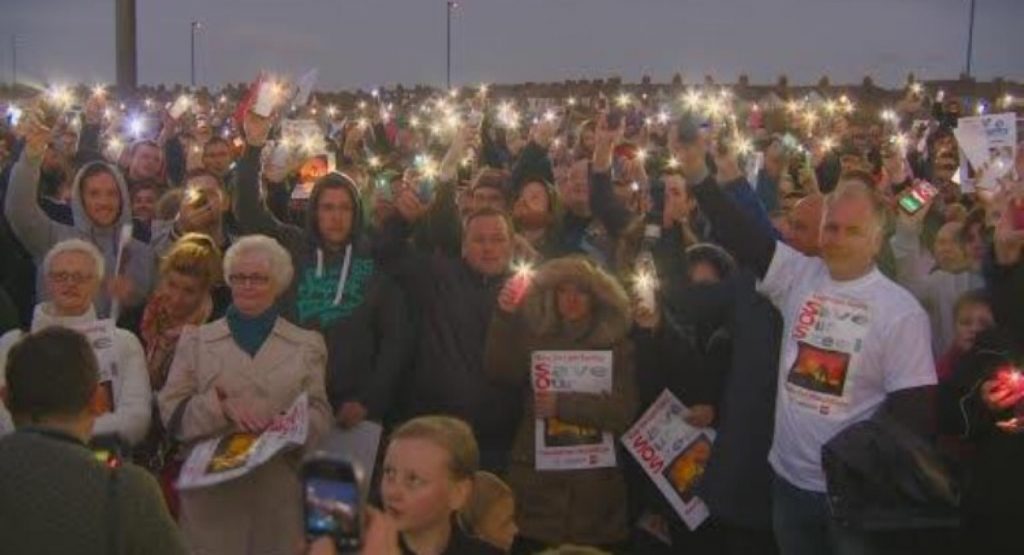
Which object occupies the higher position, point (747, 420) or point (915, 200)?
point (915, 200)

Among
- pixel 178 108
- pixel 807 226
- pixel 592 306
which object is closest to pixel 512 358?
pixel 592 306

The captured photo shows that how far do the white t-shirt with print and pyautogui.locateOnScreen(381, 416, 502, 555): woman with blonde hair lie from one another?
1.50 metres

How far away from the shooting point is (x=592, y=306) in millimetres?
5504

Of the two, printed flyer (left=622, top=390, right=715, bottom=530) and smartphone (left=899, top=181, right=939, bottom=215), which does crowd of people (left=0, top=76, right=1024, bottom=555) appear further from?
smartphone (left=899, top=181, right=939, bottom=215)

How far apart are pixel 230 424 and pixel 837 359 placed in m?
2.29

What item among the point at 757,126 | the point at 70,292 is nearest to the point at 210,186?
the point at 70,292

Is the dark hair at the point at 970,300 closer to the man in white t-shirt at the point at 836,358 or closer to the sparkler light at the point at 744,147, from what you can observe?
the man in white t-shirt at the point at 836,358

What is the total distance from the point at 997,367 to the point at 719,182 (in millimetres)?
1295

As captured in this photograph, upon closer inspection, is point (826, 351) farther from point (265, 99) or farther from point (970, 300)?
point (265, 99)

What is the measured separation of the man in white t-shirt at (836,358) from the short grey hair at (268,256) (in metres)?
1.97

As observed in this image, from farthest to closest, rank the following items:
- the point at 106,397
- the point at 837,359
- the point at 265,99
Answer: the point at 265,99 → the point at 106,397 → the point at 837,359

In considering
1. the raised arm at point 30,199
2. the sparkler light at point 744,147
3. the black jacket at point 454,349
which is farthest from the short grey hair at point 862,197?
the sparkler light at point 744,147

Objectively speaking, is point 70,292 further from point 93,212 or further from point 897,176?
point 897,176

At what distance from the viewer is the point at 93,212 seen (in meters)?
6.66
